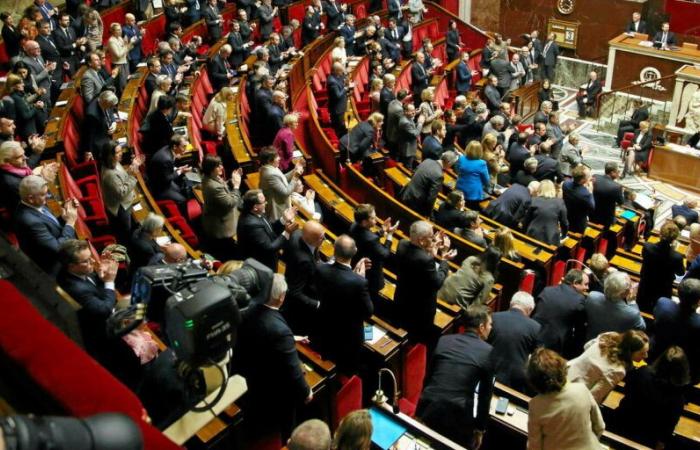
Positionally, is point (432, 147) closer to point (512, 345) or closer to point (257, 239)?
point (257, 239)

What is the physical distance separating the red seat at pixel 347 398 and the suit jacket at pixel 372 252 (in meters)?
0.56

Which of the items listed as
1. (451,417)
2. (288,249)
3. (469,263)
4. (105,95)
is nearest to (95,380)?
(451,417)

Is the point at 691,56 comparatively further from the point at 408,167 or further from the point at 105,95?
Answer: the point at 105,95

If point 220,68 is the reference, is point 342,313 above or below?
below

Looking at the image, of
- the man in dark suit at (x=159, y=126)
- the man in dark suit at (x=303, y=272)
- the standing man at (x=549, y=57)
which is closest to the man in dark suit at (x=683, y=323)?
the man in dark suit at (x=303, y=272)

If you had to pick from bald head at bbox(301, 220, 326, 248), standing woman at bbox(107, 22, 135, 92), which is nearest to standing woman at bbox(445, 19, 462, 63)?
standing woman at bbox(107, 22, 135, 92)

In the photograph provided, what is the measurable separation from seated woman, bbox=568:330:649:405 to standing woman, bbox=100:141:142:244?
244cm

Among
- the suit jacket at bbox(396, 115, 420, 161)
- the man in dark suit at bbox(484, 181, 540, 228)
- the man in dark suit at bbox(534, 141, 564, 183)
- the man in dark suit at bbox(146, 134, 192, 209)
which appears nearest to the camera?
the man in dark suit at bbox(146, 134, 192, 209)

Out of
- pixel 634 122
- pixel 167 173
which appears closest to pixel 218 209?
pixel 167 173

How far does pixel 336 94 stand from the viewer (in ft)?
20.7

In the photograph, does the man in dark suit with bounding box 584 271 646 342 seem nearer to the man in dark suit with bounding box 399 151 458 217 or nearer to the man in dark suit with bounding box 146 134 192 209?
the man in dark suit with bounding box 399 151 458 217

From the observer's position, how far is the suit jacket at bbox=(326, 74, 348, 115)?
20.6 ft

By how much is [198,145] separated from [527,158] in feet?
8.92

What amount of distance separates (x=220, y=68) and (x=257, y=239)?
12.1 ft
